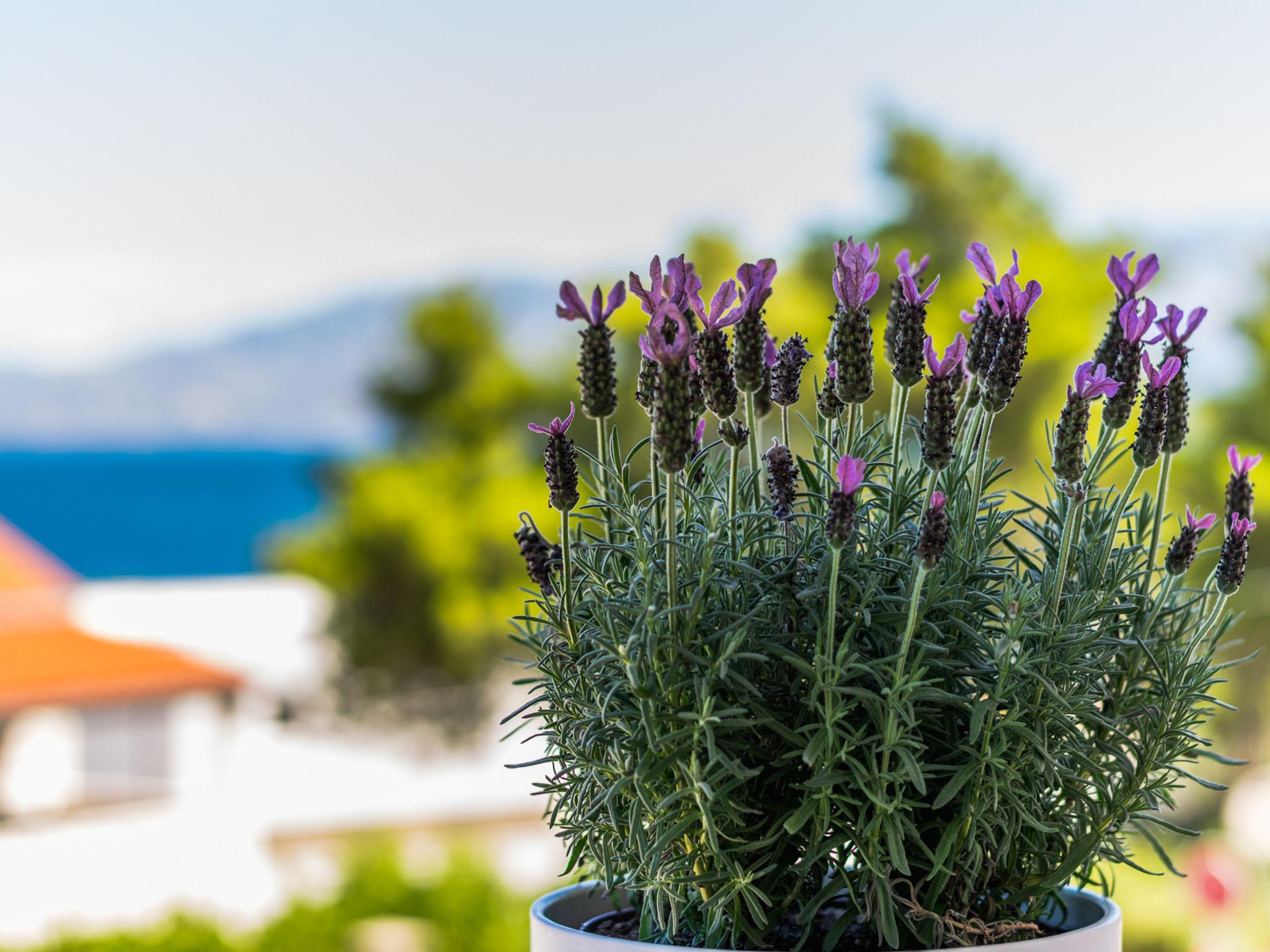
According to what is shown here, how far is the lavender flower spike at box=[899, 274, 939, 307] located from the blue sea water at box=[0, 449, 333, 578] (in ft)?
95.0

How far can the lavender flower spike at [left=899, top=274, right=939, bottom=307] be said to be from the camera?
595mm

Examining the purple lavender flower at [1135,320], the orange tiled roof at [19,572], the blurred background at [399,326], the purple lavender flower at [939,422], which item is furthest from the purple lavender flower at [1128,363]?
the orange tiled roof at [19,572]

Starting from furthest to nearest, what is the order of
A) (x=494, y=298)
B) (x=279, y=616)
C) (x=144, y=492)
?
(x=144, y=492), (x=279, y=616), (x=494, y=298)

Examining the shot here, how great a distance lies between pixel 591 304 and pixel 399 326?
12.1 meters

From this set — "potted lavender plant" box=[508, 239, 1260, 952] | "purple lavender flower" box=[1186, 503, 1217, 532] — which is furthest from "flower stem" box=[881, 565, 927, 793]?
"purple lavender flower" box=[1186, 503, 1217, 532]

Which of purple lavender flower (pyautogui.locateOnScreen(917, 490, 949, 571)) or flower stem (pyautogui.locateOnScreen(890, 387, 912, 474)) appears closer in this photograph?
purple lavender flower (pyautogui.locateOnScreen(917, 490, 949, 571))

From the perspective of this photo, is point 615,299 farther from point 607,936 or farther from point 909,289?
point 607,936

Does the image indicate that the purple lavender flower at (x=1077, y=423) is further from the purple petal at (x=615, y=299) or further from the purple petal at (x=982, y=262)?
the purple petal at (x=615, y=299)

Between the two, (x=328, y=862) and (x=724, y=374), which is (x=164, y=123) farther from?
(x=724, y=374)

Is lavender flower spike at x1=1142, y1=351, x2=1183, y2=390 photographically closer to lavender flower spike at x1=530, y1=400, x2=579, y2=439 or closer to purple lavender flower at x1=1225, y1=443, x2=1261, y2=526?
purple lavender flower at x1=1225, y1=443, x2=1261, y2=526

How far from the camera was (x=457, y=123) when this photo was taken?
3869cm

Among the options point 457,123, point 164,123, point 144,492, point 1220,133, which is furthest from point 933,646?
point 144,492

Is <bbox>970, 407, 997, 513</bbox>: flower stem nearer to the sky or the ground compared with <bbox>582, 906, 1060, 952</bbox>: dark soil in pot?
nearer to the sky

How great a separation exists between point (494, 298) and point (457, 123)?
27792 mm
